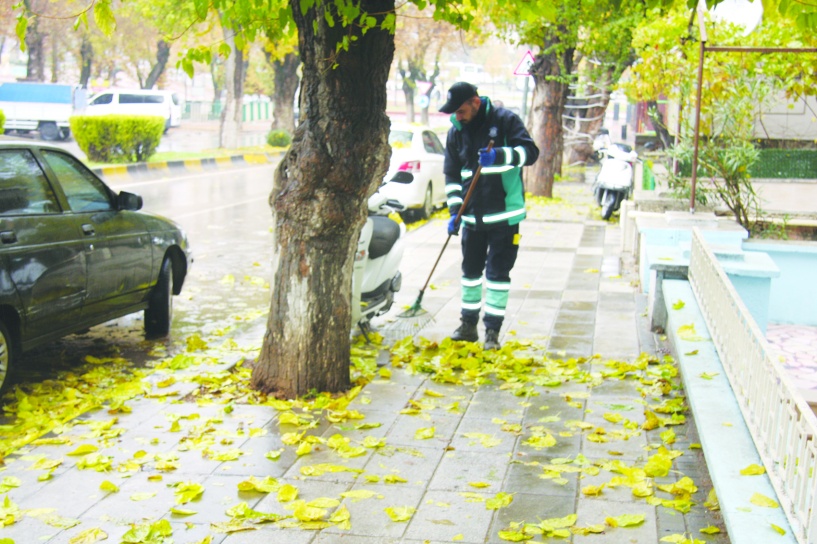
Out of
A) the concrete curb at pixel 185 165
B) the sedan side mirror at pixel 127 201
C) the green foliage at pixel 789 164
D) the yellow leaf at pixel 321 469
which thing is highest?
the green foliage at pixel 789 164

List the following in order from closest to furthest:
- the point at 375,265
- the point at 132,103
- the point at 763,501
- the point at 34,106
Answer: the point at 763,501
the point at 375,265
the point at 34,106
the point at 132,103

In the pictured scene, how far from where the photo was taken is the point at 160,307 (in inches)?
307

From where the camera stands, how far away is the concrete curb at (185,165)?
23.7 metres

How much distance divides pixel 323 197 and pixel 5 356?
2.06 m

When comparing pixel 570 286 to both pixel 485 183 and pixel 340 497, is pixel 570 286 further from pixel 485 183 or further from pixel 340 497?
pixel 340 497

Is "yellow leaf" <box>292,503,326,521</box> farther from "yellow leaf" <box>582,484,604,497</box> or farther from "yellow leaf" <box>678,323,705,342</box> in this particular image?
"yellow leaf" <box>678,323,705,342</box>

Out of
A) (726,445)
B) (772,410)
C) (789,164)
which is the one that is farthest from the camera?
(789,164)

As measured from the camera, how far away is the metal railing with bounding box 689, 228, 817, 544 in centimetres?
316

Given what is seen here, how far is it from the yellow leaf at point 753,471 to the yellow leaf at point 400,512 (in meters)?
1.37

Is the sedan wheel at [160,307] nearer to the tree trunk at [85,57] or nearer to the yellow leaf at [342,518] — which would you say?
the yellow leaf at [342,518]

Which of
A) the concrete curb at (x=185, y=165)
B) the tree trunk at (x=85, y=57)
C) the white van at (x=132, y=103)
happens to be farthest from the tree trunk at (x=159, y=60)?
the concrete curb at (x=185, y=165)

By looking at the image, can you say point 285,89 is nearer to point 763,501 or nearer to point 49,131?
point 49,131

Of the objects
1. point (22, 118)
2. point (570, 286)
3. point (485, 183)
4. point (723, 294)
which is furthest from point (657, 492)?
point (22, 118)

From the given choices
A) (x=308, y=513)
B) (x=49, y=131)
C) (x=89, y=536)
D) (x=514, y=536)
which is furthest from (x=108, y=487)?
(x=49, y=131)
